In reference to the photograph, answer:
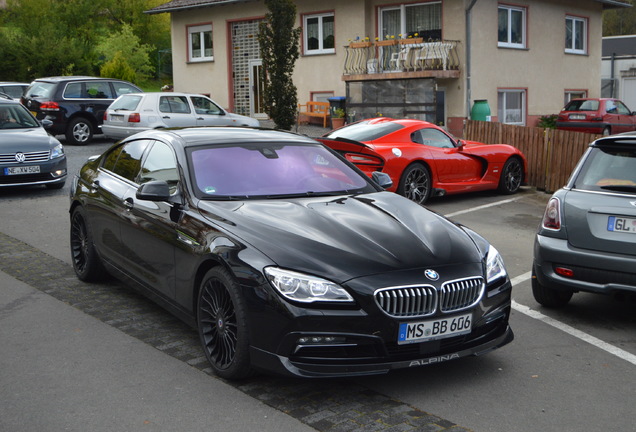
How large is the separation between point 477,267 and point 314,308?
111 cm

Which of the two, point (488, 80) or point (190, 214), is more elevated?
point (488, 80)

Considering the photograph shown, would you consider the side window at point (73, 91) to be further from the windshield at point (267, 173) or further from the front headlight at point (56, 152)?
the windshield at point (267, 173)

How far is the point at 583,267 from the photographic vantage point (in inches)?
239

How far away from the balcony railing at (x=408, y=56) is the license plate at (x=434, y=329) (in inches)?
792

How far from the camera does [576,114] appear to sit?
92.4 feet

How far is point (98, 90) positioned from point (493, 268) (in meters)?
19.2

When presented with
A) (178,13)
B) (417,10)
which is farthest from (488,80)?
(178,13)

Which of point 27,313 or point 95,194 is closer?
point 27,313

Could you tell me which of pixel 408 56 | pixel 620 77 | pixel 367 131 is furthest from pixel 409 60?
pixel 620 77

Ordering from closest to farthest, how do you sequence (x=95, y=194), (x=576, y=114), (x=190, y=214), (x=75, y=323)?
(x=190, y=214), (x=75, y=323), (x=95, y=194), (x=576, y=114)

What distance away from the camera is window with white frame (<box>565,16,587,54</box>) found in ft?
99.9

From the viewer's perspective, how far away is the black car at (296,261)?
445 cm

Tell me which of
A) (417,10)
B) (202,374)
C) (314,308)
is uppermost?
(417,10)

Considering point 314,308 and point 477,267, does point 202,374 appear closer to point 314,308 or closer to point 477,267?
point 314,308
